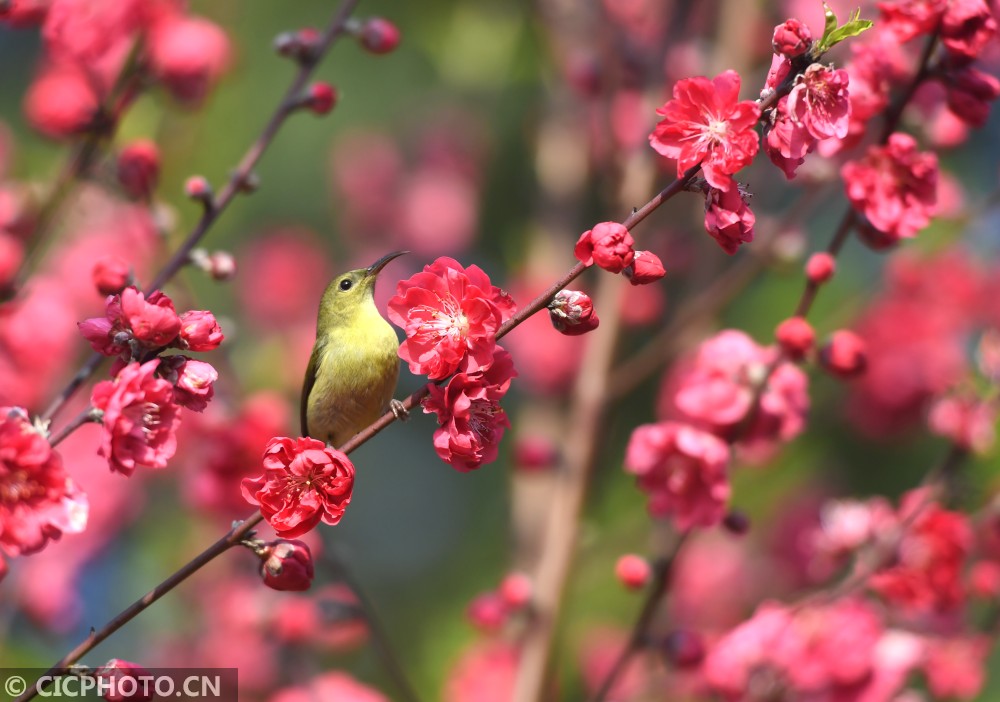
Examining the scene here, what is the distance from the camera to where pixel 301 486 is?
4.06 ft

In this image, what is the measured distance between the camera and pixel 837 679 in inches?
77.4

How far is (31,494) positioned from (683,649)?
1167 mm

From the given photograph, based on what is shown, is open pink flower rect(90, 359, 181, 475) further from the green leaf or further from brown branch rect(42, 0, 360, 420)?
the green leaf

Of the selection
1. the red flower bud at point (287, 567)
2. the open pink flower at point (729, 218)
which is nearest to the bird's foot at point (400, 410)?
the red flower bud at point (287, 567)

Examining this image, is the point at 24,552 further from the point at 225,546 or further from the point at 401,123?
the point at 401,123

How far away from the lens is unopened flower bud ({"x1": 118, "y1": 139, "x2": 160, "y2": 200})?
1.83 m

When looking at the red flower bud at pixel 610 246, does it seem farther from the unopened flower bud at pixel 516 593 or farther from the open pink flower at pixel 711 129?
the unopened flower bud at pixel 516 593

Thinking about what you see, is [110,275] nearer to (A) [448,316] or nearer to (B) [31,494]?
(B) [31,494]

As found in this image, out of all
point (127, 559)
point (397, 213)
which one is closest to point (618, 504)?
point (127, 559)

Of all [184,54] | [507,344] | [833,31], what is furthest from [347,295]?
[507,344]

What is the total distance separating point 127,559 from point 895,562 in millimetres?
2367

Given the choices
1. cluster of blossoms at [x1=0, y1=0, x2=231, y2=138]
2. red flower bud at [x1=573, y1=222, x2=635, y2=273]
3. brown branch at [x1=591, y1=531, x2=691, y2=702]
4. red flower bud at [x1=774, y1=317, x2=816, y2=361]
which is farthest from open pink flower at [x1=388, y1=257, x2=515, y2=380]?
cluster of blossoms at [x1=0, y1=0, x2=231, y2=138]

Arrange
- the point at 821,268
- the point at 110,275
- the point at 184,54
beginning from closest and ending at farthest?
the point at 110,275
the point at 821,268
the point at 184,54

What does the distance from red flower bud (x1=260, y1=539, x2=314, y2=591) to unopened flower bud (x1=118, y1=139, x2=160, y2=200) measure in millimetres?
855
